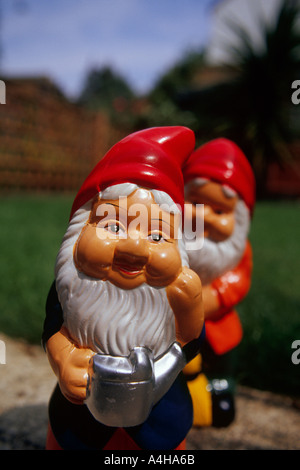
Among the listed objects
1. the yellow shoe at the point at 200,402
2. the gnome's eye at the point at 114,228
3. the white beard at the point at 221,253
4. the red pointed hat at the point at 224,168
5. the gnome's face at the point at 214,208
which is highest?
the gnome's eye at the point at 114,228

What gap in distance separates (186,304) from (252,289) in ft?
10.1

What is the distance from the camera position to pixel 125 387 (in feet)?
4.14

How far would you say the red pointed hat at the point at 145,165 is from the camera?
1392mm

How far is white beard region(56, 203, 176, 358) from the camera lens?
1.31 metres

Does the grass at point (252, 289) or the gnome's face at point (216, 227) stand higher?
the gnome's face at point (216, 227)

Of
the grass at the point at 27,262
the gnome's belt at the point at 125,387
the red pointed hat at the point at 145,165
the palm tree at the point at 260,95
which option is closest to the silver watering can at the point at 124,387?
the gnome's belt at the point at 125,387

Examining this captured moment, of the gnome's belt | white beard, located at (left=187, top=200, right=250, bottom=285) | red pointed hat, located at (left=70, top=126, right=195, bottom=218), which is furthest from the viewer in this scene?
white beard, located at (left=187, top=200, right=250, bottom=285)

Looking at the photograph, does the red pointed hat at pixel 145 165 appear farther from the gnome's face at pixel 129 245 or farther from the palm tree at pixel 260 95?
the palm tree at pixel 260 95

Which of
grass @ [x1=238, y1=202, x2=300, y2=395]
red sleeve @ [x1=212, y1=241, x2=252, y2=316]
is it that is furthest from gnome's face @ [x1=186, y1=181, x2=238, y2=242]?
grass @ [x1=238, y1=202, x2=300, y2=395]

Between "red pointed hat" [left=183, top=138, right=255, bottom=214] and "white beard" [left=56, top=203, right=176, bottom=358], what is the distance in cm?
89

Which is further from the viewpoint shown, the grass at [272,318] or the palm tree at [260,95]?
the palm tree at [260,95]

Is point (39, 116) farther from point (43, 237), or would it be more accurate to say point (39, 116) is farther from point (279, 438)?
point (279, 438)

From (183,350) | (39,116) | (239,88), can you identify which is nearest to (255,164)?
(239,88)

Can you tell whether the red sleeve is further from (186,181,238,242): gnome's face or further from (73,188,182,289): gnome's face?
(73,188,182,289): gnome's face
